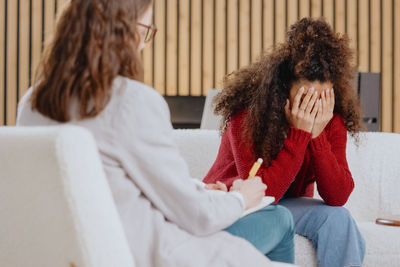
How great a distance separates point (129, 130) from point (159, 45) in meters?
4.92

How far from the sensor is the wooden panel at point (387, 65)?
19.4 ft

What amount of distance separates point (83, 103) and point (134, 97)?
9 cm

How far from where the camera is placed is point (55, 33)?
3.24 feet

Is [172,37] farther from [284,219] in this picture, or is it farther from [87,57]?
[87,57]

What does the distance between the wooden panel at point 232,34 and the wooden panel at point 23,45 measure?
2.30m

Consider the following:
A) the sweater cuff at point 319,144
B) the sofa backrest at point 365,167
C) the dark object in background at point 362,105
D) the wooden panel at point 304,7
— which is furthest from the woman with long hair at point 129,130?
the wooden panel at point 304,7

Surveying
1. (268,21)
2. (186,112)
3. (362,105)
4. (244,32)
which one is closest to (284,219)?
(362,105)

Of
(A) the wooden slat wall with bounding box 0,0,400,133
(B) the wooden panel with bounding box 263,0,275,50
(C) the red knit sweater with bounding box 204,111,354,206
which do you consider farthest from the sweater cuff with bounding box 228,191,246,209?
(B) the wooden panel with bounding box 263,0,275,50

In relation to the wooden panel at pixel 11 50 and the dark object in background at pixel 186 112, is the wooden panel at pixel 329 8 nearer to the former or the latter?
the dark object in background at pixel 186 112

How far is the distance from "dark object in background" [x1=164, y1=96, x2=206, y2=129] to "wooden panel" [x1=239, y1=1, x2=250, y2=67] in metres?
1.99

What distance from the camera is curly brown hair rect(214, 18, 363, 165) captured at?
5.39ft

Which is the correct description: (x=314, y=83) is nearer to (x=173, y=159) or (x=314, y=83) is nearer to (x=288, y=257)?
(x=288, y=257)

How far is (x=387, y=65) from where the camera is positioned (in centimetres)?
593

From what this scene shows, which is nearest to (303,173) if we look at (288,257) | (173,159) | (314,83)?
(314,83)
